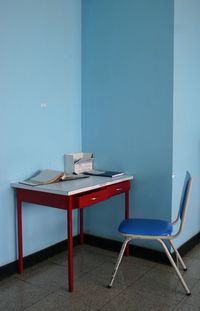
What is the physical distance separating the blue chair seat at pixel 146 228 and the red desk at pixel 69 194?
34cm

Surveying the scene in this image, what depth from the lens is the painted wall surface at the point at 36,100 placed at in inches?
107

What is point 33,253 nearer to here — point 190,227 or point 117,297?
point 117,297

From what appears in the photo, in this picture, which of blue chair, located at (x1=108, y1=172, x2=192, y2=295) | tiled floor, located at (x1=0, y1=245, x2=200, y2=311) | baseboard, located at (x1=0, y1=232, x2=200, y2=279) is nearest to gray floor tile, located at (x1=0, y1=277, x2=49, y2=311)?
tiled floor, located at (x1=0, y1=245, x2=200, y2=311)

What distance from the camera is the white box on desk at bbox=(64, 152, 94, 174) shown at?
3273 mm

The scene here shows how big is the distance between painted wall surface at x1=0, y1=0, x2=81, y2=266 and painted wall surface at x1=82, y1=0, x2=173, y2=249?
0.52 feet

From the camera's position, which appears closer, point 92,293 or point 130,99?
point 92,293

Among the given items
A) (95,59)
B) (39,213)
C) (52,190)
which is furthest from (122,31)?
(39,213)

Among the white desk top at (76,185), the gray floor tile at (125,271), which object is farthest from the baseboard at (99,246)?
the white desk top at (76,185)

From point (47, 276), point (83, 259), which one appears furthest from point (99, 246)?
point (47, 276)

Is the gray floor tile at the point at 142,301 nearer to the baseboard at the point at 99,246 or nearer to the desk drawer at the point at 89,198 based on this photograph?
the baseboard at the point at 99,246

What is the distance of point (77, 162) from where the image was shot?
10.8 ft

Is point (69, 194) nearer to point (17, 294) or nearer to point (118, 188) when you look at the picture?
point (118, 188)

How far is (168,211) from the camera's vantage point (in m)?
3.02

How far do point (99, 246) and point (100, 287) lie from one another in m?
0.85
